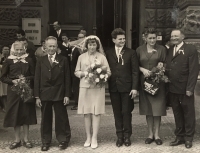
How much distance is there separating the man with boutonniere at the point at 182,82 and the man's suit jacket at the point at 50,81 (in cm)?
179

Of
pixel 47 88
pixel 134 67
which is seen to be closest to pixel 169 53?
pixel 134 67

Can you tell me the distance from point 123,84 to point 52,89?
120cm

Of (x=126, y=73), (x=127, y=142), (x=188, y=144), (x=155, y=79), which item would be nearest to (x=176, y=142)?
(x=188, y=144)

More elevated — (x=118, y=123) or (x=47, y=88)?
(x=47, y=88)

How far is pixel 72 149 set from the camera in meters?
5.28

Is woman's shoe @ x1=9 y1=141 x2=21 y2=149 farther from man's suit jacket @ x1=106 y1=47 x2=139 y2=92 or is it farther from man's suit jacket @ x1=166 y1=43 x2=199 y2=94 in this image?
man's suit jacket @ x1=166 y1=43 x2=199 y2=94

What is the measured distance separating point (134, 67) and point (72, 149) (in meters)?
1.74

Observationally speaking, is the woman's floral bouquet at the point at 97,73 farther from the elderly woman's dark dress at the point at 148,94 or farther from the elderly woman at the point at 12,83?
the elderly woman at the point at 12,83

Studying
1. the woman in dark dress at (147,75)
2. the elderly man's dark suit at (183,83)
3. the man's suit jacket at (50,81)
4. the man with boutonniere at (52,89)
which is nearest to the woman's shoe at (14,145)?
the man with boutonniere at (52,89)

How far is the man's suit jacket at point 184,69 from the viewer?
5.14 metres

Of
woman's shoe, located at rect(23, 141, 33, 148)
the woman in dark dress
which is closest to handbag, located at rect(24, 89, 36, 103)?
woman's shoe, located at rect(23, 141, 33, 148)

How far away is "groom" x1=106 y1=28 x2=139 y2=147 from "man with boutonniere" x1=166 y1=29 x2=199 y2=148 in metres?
0.62

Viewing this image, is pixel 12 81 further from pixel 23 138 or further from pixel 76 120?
pixel 76 120

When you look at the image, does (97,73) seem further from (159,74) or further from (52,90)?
(159,74)
